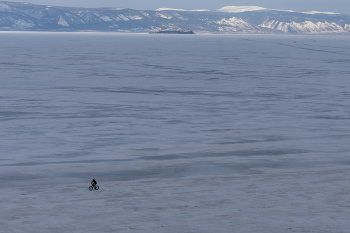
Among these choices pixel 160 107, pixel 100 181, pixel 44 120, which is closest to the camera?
pixel 100 181

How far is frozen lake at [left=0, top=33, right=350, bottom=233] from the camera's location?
7320 mm

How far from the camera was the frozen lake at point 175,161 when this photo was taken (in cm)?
732

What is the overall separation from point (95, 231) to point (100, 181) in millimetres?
2548

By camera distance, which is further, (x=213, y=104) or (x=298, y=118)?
(x=213, y=104)

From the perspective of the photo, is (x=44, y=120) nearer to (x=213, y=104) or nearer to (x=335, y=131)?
(x=213, y=104)

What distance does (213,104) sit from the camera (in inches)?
757

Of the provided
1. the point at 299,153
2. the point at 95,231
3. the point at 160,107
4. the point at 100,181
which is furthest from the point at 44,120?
the point at 95,231

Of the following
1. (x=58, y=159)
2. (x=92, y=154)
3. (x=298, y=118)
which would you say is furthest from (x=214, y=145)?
(x=298, y=118)

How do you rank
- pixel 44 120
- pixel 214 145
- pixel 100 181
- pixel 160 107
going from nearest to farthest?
pixel 100 181
pixel 214 145
pixel 44 120
pixel 160 107

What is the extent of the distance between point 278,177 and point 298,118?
23.1ft

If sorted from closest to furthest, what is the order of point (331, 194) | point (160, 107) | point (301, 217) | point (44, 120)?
point (301, 217) < point (331, 194) < point (44, 120) < point (160, 107)

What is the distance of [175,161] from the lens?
1087 centimetres

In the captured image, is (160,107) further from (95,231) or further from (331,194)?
(95,231)

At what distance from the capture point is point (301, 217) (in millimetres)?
7301
